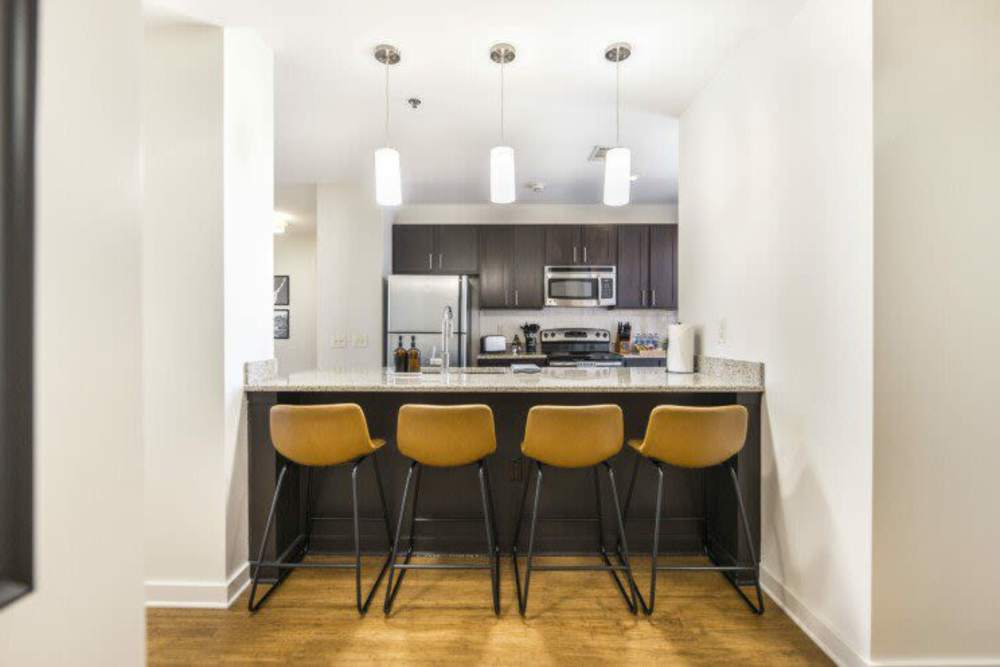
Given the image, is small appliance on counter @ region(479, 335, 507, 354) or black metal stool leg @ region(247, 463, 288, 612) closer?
black metal stool leg @ region(247, 463, 288, 612)

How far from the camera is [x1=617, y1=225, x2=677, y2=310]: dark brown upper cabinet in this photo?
16.9 feet

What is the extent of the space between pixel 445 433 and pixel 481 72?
1.79 meters

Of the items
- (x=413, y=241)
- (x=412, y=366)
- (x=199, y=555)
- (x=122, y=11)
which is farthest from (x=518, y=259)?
(x=122, y=11)

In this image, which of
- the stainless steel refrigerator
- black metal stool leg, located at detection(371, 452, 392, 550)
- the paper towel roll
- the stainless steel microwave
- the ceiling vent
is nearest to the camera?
black metal stool leg, located at detection(371, 452, 392, 550)

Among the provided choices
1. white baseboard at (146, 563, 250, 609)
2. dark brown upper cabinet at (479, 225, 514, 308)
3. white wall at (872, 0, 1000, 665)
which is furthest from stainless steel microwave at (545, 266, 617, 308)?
white baseboard at (146, 563, 250, 609)

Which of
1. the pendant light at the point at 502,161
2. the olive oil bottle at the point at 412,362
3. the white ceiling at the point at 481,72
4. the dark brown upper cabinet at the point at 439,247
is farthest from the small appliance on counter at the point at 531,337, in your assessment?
the pendant light at the point at 502,161

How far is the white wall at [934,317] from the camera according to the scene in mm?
1546

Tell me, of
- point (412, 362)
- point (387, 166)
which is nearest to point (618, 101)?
point (387, 166)

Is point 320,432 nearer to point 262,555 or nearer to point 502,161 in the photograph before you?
point 262,555

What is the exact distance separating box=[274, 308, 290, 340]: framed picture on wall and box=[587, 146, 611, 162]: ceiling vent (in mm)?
4583

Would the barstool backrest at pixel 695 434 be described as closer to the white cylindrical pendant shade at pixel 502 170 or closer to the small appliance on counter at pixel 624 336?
the white cylindrical pendant shade at pixel 502 170

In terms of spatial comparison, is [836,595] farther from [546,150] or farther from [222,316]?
[546,150]

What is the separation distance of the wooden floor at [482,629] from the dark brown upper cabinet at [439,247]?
3408mm

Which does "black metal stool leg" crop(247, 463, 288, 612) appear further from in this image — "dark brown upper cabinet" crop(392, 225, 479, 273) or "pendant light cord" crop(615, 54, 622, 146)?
"dark brown upper cabinet" crop(392, 225, 479, 273)
